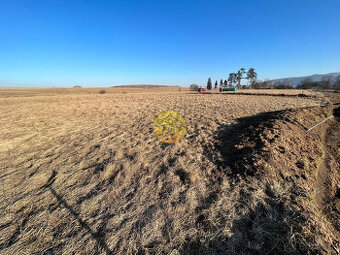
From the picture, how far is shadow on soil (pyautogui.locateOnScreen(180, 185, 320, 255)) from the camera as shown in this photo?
1904 millimetres

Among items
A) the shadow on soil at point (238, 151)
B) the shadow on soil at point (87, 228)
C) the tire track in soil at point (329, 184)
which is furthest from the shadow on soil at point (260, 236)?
→ the shadow on soil at point (87, 228)

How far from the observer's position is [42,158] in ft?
14.8

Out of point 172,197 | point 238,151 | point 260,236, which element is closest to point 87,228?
point 172,197

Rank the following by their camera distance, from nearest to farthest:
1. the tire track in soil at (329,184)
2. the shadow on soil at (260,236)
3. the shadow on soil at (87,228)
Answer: the shadow on soil at (260,236) → the shadow on soil at (87,228) → the tire track in soil at (329,184)

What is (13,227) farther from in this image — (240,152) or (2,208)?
(240,152)

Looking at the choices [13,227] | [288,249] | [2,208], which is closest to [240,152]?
[288,249]

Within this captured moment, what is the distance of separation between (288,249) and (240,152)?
2.54 meters

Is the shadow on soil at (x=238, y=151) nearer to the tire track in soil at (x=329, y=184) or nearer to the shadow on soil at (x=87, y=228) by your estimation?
the tire track in soil at (x=329, y=184)

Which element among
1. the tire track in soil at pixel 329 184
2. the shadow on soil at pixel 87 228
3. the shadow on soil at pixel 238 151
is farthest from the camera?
the shadow on soil at pixel 238 151

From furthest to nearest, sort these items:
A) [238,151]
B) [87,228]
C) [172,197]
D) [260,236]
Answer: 1. [238,151]
2. [172,197]
3. [87,228]
4. [260,236]

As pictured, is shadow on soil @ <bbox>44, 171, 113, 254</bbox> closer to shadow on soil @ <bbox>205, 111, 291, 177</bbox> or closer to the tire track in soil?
shadow on soil @ <bbox>205, 111, 291, 177</bbox>

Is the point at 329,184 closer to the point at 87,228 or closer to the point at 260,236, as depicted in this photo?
the point at 260,236

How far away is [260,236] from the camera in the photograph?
2.07m

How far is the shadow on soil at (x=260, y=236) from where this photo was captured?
1.90 metres
